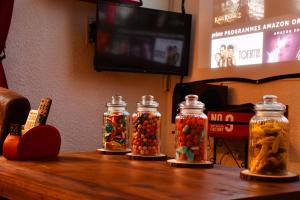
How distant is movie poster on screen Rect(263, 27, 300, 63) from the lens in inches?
112

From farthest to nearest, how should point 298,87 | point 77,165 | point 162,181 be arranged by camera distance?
1. point 298,87
2. point 77,165
3. point 162,181

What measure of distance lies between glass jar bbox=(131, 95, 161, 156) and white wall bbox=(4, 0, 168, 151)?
1.65 m

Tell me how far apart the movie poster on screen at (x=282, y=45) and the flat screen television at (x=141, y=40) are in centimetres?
77

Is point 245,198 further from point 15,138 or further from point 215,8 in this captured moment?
point 215,8

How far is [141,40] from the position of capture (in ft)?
11.2

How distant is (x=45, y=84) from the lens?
124 inches

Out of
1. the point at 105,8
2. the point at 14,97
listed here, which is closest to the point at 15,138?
the point at 14,97

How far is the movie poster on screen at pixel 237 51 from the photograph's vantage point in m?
3.12

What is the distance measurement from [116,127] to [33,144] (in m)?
0.35

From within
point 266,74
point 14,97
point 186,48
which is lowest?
point 14,97

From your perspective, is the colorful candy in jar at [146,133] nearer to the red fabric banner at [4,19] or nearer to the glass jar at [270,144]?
the glass jar at [270,144]

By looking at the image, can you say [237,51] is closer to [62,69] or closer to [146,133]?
[62,69]

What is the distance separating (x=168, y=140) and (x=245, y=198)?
9.72 feet

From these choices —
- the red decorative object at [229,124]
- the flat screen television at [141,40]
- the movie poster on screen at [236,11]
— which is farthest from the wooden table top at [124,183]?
the movie poster on screen at [236,11]
